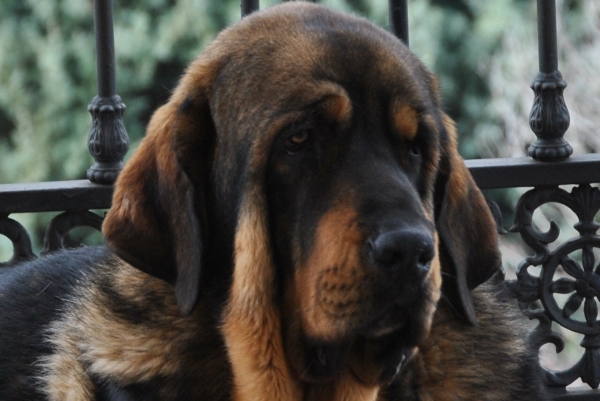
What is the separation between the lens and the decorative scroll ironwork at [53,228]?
4.22m

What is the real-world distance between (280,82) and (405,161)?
16.5 inches

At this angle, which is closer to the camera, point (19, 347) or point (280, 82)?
point (280, 82)

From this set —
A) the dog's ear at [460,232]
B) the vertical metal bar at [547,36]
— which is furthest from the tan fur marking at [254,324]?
the vertical metal bar at [547,36]

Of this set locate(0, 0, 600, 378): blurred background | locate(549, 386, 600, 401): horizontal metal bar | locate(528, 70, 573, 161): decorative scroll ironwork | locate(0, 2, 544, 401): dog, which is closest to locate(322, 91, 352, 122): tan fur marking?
locate(0, 2, 544, 401): dog

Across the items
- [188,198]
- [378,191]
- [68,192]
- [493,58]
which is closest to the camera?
[378,191]

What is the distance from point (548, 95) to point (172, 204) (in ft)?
5.82

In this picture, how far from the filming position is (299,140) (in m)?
2.95

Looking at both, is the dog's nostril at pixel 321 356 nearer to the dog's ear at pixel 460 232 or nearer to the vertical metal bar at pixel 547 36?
the dog's ear at pixel 460 232

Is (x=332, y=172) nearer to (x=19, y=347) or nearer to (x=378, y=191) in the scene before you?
(x=378, y=191)

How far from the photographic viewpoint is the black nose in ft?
8.67

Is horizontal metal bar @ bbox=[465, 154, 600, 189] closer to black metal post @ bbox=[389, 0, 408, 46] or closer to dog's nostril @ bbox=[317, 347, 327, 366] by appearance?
black metal post @ bbox=[389, 0, 408, 46]

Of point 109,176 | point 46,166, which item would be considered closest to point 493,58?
point 46,166

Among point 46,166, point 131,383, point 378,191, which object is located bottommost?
point 46,166

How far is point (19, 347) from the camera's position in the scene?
144 inches
